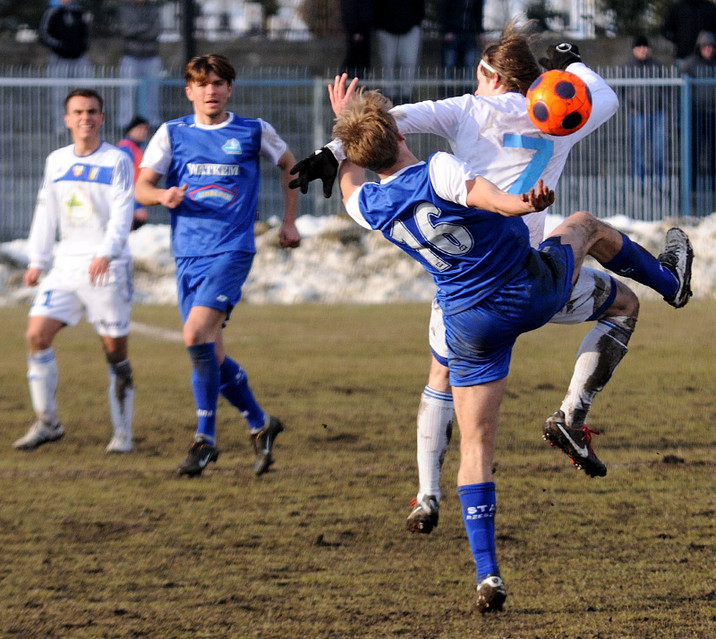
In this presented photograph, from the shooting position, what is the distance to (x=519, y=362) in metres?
10.6

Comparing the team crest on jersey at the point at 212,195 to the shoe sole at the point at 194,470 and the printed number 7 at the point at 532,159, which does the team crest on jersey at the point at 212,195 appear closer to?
the shoe sole at the point at 194,470

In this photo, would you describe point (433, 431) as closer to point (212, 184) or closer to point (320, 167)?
point (320, 167)

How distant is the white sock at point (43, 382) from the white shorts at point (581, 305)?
3.21 meters

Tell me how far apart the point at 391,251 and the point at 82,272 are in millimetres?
9364

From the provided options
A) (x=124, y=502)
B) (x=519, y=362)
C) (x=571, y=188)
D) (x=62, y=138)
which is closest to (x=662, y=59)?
(x=571, y=188)

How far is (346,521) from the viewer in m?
5.80

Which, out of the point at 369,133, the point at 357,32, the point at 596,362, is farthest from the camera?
the point at 357,32

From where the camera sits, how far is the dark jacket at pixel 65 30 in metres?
17.4

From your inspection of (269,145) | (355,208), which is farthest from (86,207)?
(355,208)

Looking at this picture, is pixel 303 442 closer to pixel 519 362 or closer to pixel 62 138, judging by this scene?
pixel 519 362

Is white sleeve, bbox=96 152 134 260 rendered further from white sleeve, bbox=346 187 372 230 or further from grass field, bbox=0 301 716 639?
white sleeve, bbox=346 187 372 230

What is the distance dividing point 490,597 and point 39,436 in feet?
13.6

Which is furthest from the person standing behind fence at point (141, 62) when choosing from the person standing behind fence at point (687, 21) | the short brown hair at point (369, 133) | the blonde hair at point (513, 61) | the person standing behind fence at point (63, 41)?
the short brown hair at point (369, 133)

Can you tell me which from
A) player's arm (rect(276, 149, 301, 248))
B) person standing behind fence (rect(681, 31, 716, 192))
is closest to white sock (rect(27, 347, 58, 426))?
player's arm (rect(276, 149, 301, 248))
